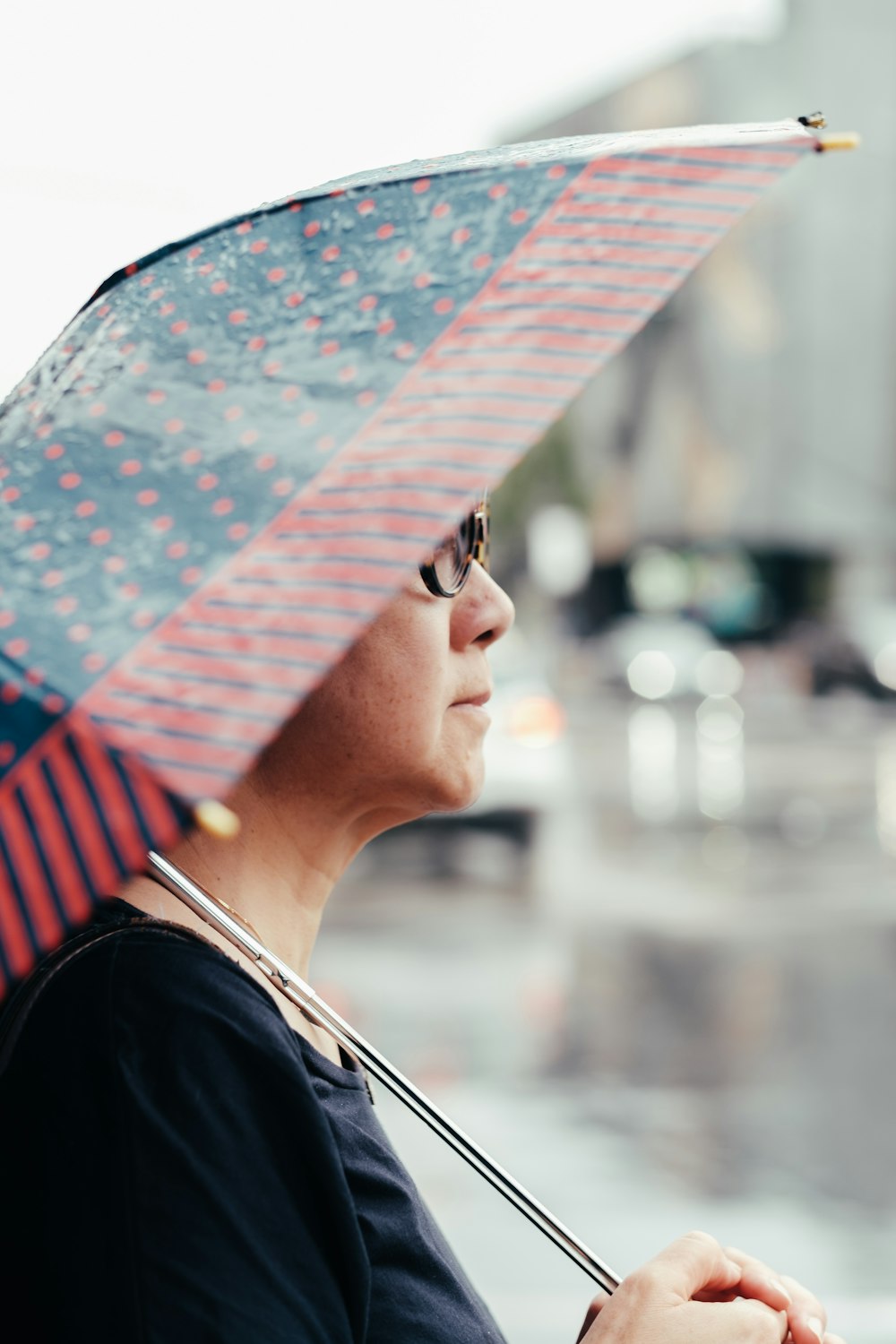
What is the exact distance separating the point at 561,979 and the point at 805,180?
3894 centimetres

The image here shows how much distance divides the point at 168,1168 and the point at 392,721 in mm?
522

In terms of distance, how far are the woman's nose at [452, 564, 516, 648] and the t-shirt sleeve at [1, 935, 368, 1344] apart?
0.52m

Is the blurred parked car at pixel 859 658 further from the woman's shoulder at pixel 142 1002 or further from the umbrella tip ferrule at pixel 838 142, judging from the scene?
the woman's shoulder at pixel 142 1002

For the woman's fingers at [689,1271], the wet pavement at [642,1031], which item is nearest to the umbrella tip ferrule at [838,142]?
the woman's fingers at [689,1271]

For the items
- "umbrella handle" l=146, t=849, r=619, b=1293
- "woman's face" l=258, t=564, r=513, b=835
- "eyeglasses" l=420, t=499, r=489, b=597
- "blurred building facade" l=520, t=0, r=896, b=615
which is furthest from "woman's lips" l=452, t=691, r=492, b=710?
"blurred building facade" l=520, t=0, r=896, b=615

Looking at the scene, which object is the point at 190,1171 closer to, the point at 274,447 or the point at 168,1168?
the point at 168,1168

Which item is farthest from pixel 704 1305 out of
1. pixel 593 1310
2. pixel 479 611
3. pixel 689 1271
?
pixel 479 611

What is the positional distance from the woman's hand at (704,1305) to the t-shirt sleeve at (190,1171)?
0.25 meters

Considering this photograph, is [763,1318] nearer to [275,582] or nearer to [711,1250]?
[711,1250]

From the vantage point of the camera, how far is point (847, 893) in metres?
11.3

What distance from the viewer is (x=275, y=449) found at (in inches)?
43.4

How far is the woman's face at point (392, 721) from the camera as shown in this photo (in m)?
1.51

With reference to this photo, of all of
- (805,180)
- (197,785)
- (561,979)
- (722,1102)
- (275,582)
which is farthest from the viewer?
(805,180)

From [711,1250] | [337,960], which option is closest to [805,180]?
[337,960]
